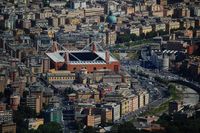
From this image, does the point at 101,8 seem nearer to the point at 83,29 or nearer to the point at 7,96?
the point at 83,29

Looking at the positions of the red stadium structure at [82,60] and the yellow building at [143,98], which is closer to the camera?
the yellow building at [143,98]

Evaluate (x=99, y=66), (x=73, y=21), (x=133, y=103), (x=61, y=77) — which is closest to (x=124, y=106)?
(x=133, y=103)

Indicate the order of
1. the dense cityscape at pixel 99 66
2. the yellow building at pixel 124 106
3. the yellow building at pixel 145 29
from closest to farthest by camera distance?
1. the dense cityscape at pixel 99 66
2. the yellow building at pixel 124 106
3. the yellow building at pixel 145 29

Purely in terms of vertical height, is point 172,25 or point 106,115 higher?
point 172,25

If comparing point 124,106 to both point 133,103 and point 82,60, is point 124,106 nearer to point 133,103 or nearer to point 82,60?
point 133,103

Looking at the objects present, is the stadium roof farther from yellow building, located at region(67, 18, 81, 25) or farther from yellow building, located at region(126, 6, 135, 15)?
yellow building, located at region(126, 6, 135, 15)

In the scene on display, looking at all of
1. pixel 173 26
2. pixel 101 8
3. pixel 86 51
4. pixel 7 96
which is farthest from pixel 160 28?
pixel 7 96

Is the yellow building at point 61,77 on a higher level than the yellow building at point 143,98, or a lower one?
higher

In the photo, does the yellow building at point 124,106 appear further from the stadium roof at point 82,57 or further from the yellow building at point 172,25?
the yellow building at point 172,25

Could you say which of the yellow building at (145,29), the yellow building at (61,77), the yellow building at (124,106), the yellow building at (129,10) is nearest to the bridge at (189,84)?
the yellow building at (61,77)

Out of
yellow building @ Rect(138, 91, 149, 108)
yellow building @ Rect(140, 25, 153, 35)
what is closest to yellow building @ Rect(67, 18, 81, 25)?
yellow building @ Rect(140, 25, 153, 35)
